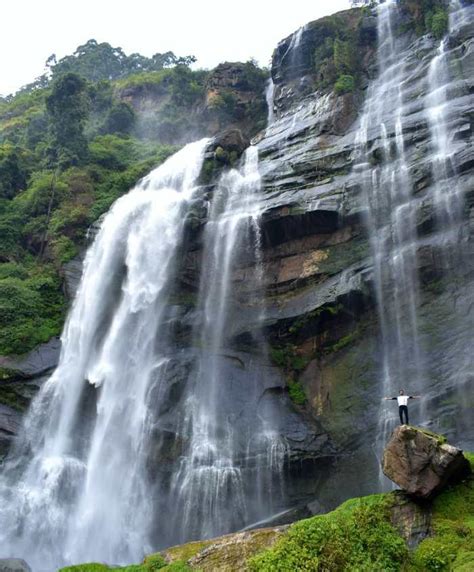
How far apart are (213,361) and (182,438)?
3082 mm

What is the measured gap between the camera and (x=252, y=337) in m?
19.5

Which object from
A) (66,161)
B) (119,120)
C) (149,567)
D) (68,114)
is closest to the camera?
(149,567)

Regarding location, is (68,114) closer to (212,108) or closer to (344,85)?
→ (212,108)

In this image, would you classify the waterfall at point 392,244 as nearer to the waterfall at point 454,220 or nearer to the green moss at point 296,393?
the waterfall at point 454,220

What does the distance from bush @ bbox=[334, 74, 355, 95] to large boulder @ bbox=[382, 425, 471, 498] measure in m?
20.7

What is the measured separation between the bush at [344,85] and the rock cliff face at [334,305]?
122 centimetres

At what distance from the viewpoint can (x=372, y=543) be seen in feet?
29.0

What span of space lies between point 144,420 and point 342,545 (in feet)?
33.3

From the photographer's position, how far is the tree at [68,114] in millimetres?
33406

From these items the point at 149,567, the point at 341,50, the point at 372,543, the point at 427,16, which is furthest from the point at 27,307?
the point at 427,16

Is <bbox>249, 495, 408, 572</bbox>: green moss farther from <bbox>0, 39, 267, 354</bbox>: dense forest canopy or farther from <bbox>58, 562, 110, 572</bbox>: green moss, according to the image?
<bbox>0, 39, 267, 354</bbox>: dense forest canopy

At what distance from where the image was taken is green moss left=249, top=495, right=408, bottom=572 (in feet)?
28.0

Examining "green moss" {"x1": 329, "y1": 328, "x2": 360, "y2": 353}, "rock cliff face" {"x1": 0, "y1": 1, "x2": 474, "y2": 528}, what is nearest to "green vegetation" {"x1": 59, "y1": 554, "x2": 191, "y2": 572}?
"rock cliff face" {"x1": 0, "y1": 1, "x2": 474, "y2": 528}

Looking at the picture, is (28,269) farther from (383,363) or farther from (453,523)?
(453,523)
